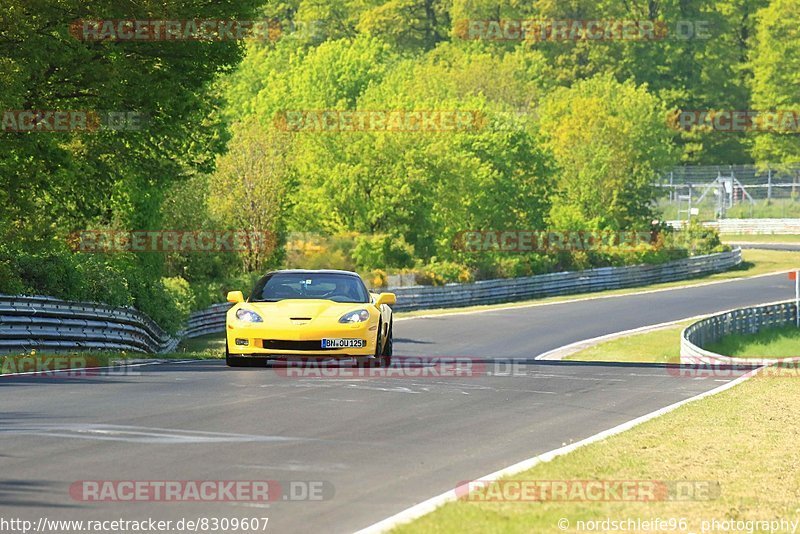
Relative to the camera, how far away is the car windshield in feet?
64.6

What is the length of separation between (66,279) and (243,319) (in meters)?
7.93

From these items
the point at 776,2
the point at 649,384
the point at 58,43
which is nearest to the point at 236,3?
the point at 58,43

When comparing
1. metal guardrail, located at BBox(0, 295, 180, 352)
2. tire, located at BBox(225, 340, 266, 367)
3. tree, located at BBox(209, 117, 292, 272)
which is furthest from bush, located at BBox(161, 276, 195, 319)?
tire, located at BBox(225, 340, 266, 367)

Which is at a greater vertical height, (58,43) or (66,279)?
(58,43)

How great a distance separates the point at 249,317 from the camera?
18.7 m

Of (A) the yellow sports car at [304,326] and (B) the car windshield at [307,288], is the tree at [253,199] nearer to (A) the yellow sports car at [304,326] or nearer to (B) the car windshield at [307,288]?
(B) the car windshield at [307,288]

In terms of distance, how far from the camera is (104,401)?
1403 centimetres

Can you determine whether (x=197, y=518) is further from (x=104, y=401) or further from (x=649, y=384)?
(x=649, y=384)

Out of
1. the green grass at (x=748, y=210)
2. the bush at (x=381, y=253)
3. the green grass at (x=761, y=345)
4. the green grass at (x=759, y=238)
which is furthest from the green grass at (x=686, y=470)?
the green grass at (x=748, y=210)

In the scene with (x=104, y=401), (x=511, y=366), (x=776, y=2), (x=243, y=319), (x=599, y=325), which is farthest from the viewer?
(x=776, y=2)

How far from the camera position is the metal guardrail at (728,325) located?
31.1 m

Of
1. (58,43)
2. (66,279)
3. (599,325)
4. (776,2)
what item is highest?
(776,2)

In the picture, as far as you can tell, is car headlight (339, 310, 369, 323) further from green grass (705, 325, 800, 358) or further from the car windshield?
green grass (705, 325, 800, 358)

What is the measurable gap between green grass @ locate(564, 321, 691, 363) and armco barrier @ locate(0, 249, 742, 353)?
11.0 m
